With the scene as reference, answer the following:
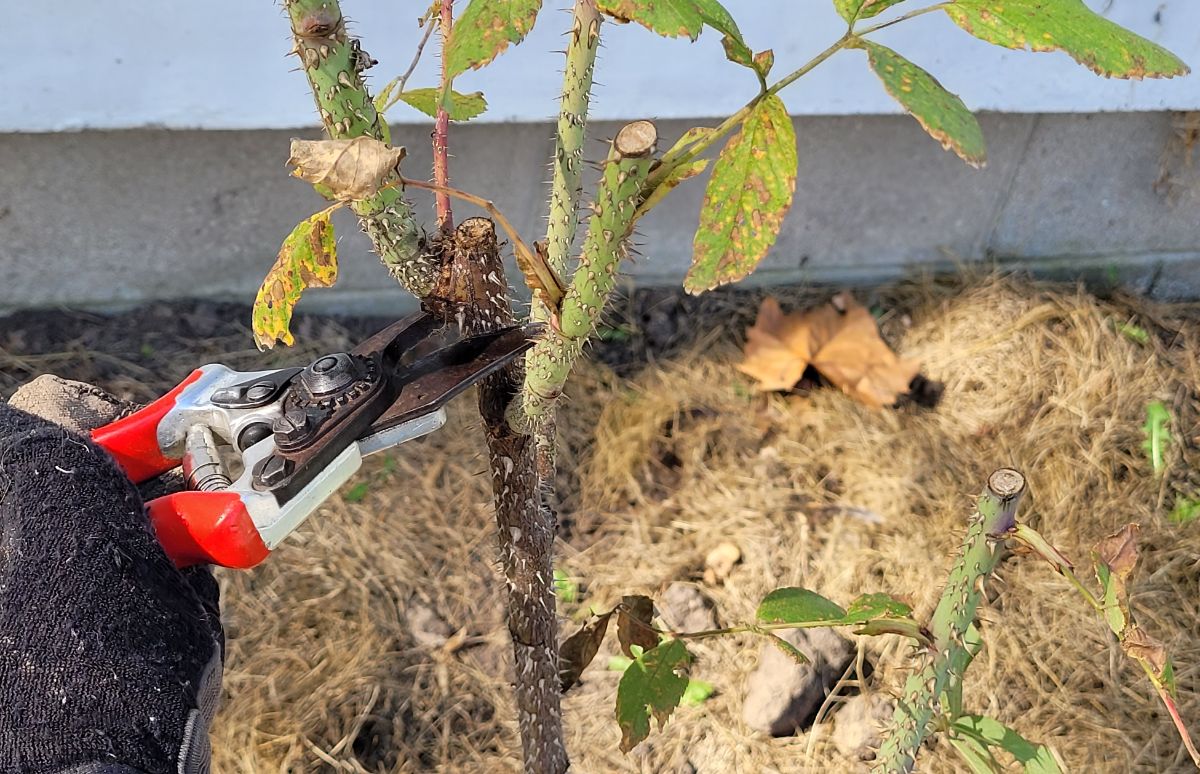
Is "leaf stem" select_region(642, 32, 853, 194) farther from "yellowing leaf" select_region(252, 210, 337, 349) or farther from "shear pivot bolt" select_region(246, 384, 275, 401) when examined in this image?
"shear pivot bolt" select_region(246, 384, 275, 401)

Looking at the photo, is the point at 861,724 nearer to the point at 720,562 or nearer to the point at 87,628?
the point at 720,562

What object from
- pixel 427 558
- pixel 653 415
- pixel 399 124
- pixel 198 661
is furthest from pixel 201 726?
pixel 399 124

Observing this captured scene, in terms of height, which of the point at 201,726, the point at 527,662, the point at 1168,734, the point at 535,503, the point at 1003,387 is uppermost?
the point at 535,503

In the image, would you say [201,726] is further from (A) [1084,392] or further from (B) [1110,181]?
(B) [1110,181]

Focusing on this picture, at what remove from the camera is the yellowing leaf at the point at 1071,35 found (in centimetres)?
50

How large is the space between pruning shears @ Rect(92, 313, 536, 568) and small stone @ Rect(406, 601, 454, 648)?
2.61 ft

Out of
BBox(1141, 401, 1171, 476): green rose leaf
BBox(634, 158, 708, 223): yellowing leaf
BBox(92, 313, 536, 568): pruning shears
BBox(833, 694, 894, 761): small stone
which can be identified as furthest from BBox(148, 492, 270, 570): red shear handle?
BBox(1141, 401, 1171, 476): green rose leaf

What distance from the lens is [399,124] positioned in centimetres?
193

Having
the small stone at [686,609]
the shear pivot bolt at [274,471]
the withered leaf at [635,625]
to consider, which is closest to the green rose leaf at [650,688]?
the withered leaf at [635,625]

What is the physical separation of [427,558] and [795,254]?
120cm

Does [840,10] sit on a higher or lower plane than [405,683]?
higher

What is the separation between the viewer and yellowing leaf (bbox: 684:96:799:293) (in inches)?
21.3

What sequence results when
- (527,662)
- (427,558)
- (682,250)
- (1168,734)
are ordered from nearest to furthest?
(527,662)
(1168,734)
(427,558)
(682,250)

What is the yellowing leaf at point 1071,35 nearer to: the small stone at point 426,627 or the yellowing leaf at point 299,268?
the yellowing leaf at point 299,268
